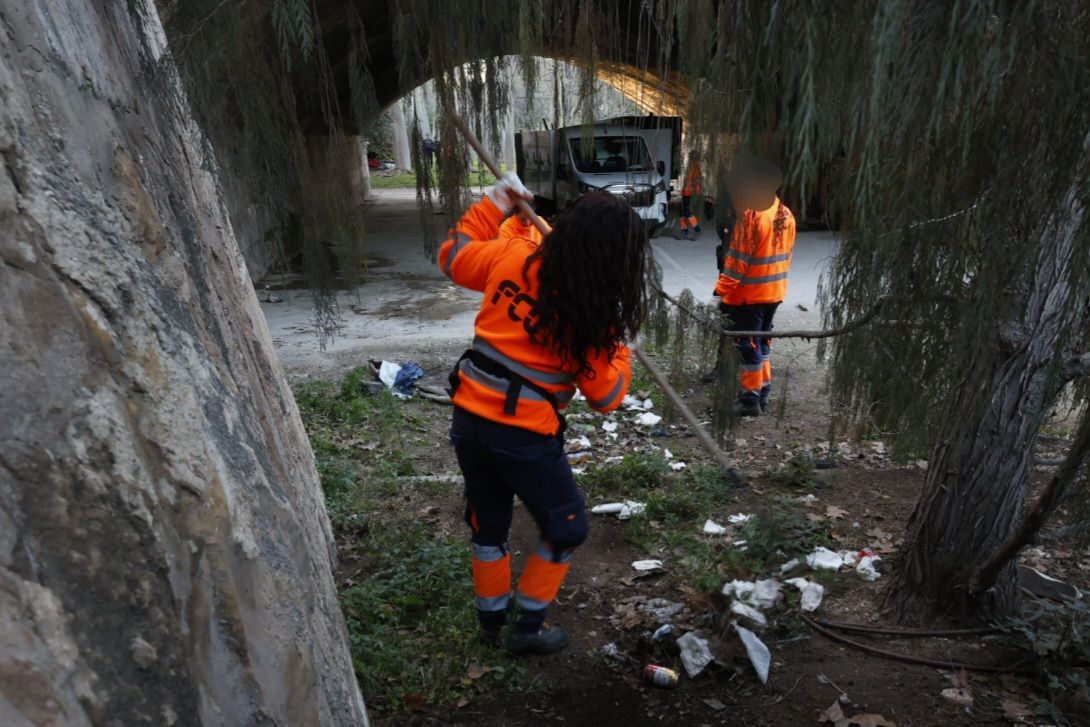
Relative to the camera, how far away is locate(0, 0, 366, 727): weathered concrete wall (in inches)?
48.6

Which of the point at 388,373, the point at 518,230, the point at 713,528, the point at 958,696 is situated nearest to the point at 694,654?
the point at 958,696

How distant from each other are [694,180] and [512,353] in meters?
0.95

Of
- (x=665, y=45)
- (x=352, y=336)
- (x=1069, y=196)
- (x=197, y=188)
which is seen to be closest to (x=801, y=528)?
(x=1069, y=196)

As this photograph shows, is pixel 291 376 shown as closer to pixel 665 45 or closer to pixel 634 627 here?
pixel 634 627

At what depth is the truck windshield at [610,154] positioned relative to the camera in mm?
2684

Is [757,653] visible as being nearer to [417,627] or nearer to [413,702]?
[413,702]

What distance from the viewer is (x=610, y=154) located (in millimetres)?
2840

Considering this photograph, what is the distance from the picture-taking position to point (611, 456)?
566 centimetres

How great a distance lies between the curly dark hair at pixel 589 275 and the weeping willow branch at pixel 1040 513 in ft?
4.92

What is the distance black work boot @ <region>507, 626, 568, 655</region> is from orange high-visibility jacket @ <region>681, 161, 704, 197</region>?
6.40 feet

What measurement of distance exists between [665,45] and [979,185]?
2.79 ft

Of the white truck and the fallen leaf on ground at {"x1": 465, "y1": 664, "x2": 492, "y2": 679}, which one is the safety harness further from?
the fallen leaf on ground at {"x1": 465, "y1": 664, "x2": 492, "y2": 679}

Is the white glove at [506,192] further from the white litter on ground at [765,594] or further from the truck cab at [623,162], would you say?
the white litter on ground at [765,594]

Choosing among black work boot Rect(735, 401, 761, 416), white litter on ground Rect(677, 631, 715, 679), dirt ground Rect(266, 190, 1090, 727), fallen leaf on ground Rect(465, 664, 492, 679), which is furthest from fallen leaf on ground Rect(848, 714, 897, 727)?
black work boot Rect(735, 401, 761, 416)
